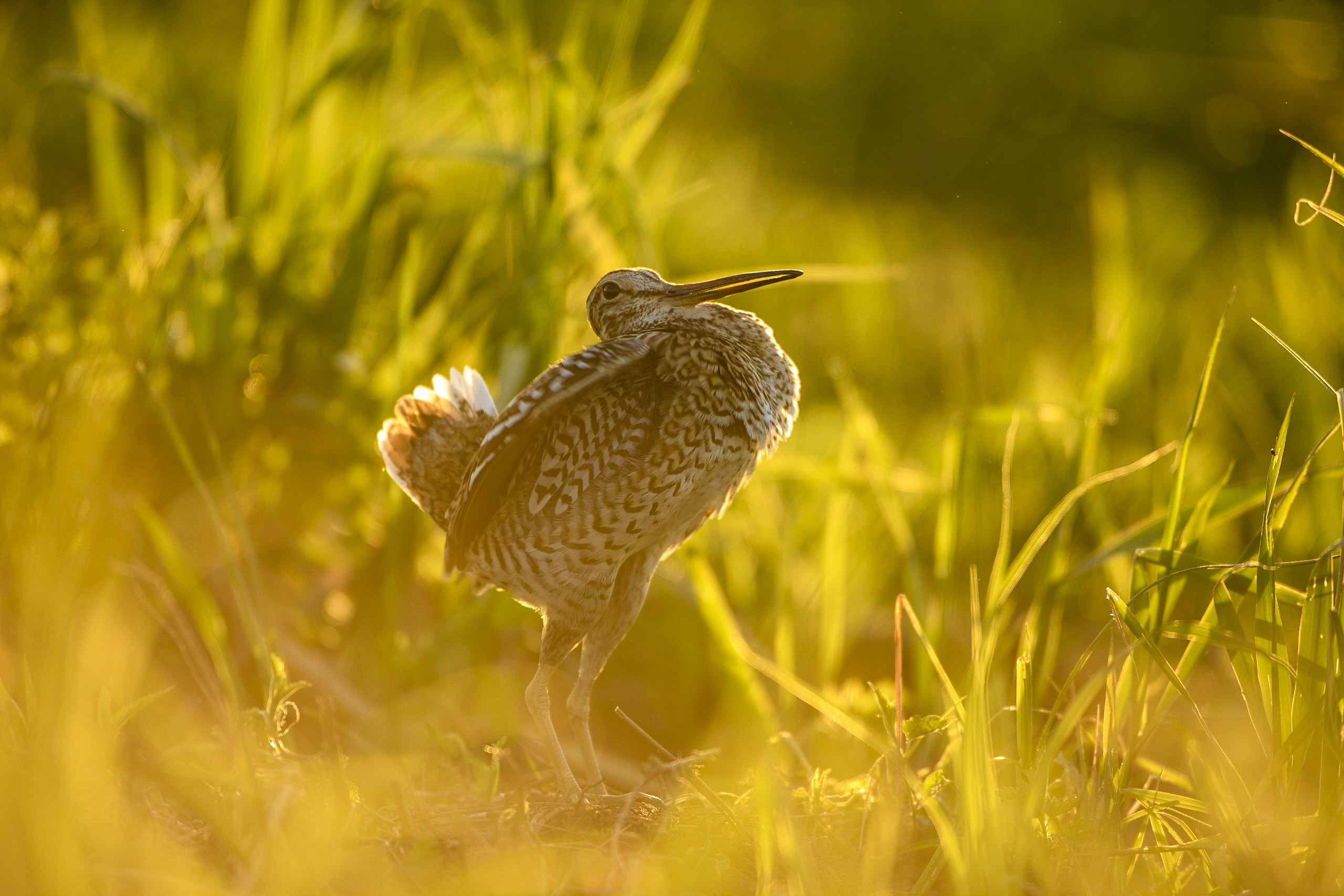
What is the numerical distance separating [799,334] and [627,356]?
4592 mm

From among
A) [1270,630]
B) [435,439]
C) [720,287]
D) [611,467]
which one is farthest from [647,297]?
[1270,630]

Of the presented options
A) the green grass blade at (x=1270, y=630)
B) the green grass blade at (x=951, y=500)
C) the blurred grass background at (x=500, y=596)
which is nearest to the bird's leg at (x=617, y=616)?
the blurred grass background at (x=500, y=596)

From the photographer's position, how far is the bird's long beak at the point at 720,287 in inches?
100

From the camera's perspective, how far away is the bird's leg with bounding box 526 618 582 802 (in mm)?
2432

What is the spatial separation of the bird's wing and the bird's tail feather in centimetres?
27

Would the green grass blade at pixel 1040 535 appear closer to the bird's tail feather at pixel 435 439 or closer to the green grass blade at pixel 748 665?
the green grass blade at pixel 748 665

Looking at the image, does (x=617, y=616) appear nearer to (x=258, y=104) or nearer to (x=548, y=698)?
(x=548, y=698)

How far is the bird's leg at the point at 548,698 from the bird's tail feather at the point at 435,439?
1.65ft

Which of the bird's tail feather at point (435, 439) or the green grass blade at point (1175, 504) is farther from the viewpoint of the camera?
the bird's tail feather at point (435, 439)

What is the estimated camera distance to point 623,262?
3531mm

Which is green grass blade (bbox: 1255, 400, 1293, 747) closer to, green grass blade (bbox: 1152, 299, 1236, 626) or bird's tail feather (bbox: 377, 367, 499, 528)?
green grass blade (bbox: 1152, 299, 1236, 626)

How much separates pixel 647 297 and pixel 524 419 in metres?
0.65

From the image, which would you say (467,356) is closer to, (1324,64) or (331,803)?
(331,803)

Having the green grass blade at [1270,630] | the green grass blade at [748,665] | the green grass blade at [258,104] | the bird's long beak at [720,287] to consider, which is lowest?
the green grass blade at [748,665]
